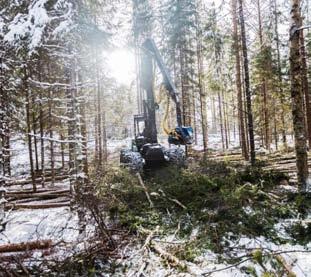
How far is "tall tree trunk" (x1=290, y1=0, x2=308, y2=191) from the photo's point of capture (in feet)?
23.0

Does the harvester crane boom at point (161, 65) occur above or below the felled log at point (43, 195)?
above

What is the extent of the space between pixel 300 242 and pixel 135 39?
28.4 feet

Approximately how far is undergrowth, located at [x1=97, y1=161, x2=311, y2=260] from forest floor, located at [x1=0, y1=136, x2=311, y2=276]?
18 mm

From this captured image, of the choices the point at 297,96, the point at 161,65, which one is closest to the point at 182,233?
the point at 297,96

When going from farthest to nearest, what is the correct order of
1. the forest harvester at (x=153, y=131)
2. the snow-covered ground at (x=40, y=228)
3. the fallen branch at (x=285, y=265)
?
the forest harvester at (x=153, y=131), the snow-covered ground at (x=40, y=228), the fallen branch at (x=285, y=265)

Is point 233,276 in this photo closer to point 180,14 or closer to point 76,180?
point 76,180

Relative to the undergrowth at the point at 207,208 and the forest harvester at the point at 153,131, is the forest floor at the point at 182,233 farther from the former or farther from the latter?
the forest harvester at the point at 153,131

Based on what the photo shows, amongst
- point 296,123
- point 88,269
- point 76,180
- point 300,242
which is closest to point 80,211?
point 76,180

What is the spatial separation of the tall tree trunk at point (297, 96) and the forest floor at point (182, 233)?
0.62 m

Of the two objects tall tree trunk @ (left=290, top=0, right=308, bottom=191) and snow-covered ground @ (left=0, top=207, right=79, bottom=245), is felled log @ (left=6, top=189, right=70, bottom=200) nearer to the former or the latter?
snow-covered ground @ (left=0, top=207, right=79, bottom=245)

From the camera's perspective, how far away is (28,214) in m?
8.52

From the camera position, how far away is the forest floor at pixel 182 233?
178 inches

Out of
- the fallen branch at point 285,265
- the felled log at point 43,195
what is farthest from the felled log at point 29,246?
the felled log at point 43,195

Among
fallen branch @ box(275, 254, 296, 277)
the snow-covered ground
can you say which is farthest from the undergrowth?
the snow-covered ground
